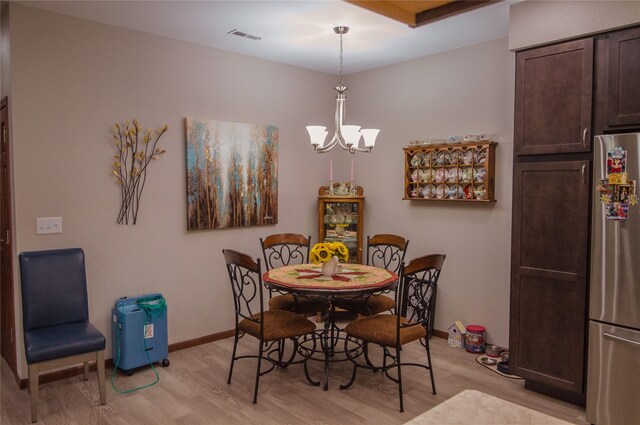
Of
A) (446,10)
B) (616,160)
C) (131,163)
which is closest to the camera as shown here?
(446,10)

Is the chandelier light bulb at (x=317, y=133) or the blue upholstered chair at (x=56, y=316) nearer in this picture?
the blue upholstered chair at (x=56, y=316)

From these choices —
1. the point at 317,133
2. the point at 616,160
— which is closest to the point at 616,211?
the point at 616,160

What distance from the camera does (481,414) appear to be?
44.1 inches

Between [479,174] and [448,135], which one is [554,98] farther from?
[448,135]

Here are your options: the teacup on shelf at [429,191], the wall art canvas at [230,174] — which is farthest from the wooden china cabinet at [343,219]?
the teacup on shelf at [429,191]

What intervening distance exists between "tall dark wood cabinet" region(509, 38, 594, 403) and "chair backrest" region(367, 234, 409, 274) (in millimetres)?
974


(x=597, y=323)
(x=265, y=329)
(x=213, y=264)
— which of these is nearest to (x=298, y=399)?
(x=265, y=329)

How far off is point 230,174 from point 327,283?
170cm

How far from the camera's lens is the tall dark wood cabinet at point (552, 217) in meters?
2.92

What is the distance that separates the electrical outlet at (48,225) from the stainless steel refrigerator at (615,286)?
3.65 meters

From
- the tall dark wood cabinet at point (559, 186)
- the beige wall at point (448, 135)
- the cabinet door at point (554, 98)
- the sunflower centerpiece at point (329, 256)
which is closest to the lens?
the tall dark wood cabinet at point (559, 186)

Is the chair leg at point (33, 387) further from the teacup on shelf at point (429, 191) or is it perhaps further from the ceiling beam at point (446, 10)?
the teacup on shelf at point (429, 191)

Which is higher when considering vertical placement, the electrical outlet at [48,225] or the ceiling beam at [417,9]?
the ceiling beam at [417,9]

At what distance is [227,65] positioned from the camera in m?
4.35
